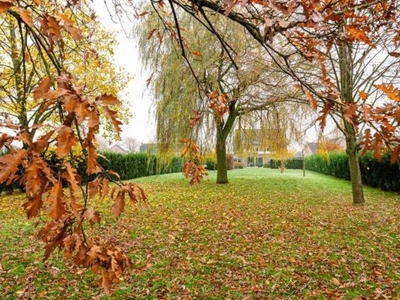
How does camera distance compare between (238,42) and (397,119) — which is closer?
(397,119)

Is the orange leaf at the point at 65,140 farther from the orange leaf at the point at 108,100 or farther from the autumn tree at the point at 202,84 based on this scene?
the autumn tree at the point at 202,84

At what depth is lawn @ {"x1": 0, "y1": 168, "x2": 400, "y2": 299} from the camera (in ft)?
11.3

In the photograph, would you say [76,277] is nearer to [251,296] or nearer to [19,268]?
[19,268]

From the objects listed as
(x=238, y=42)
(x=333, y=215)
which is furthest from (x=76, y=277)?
(x=238, y=42)

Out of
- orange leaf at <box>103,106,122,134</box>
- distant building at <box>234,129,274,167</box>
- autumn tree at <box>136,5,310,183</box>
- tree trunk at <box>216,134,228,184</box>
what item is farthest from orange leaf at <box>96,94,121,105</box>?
tree trunk at <box>216,134,228,184</box>

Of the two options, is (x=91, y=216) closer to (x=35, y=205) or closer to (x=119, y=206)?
(x=119, y=206)

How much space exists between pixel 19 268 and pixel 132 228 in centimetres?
212

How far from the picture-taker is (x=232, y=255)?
14.6 ft

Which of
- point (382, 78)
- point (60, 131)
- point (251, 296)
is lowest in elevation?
point (251, 296)

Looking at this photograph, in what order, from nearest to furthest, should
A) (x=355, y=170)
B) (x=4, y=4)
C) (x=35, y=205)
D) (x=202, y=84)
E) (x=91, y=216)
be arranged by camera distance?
(x=4, y=4)
(x=35, y=205)
(x=91, y=216)
(x=355, y=170)
(x=202, y=84)

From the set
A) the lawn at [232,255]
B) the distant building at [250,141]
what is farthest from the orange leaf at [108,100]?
the distant building at [250,141]

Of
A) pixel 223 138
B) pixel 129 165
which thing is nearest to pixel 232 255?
pixel 223 138

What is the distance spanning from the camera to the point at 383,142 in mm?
1270

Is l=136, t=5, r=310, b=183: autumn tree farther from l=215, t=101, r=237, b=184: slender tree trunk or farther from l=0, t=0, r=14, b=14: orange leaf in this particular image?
l=0, t=0, r=14, b=14: orange leaf
